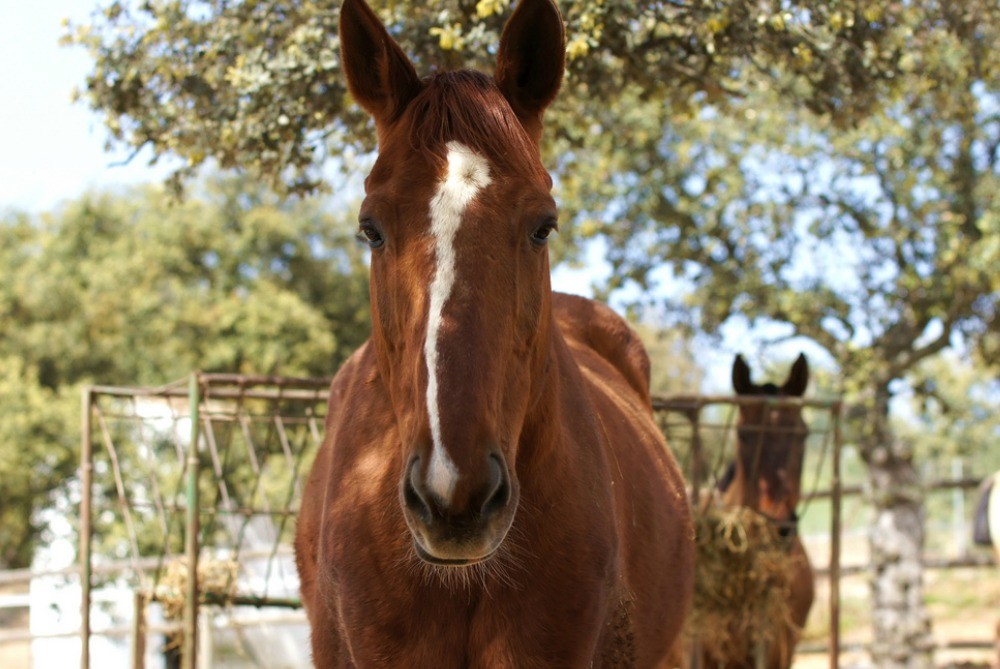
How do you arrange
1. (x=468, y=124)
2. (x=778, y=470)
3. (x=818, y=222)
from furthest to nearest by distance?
(x=818, y=222)
(x=778, y=470)
(x=468, y=124)

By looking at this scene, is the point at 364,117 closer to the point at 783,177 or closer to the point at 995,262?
the point at 995,262

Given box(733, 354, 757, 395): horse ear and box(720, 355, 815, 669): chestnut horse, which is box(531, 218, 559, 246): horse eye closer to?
box(720, 355, 815, 669): chestnut horse

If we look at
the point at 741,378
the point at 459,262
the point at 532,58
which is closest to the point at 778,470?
the point at 741,378

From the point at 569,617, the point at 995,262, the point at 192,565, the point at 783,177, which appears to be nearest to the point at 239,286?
the point at 783,177

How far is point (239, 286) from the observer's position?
21734mm

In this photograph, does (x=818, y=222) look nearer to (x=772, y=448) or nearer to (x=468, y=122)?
(x=772, y=448)

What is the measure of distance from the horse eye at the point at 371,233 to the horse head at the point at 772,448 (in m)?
4.55

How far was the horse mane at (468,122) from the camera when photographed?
228 cm

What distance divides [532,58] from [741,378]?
15.8 ft

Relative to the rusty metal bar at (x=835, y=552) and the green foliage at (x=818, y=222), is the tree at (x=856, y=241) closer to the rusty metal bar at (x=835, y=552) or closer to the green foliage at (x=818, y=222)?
the green foliage at (x=818, y=222)

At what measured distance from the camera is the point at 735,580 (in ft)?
18.9

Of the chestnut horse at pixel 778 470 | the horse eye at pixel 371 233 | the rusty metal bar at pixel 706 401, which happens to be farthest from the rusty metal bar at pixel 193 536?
the chestnut horse at pixel 778 470

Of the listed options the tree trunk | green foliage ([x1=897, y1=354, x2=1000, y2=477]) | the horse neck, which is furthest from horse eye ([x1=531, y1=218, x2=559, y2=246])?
green foliage ([x1=897, y1=354, x2=1000, y2=477])

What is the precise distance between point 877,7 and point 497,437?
13.1 feet
